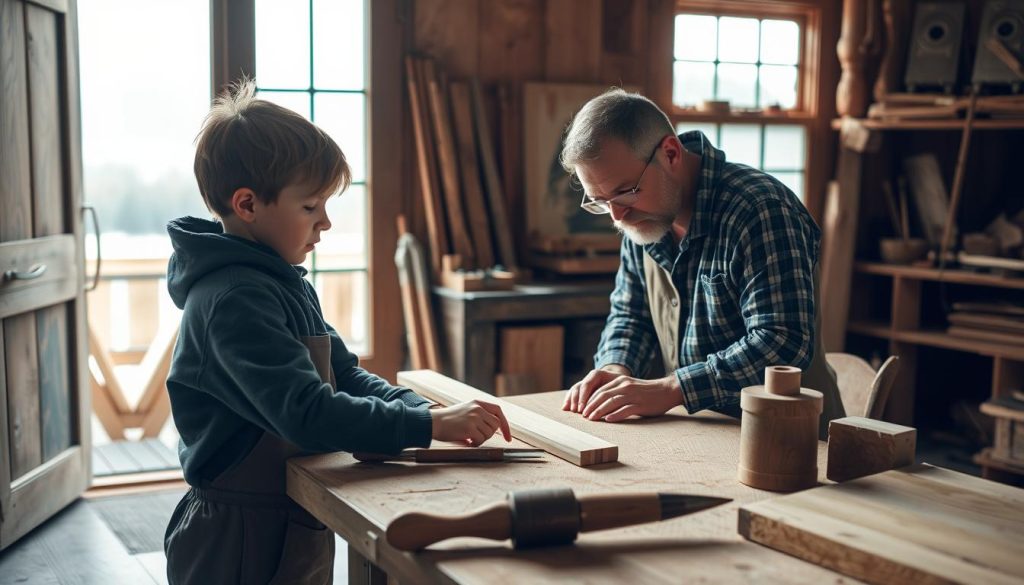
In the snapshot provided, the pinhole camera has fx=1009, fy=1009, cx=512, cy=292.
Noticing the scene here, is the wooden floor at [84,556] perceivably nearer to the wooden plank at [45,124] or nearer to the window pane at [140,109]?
the wooden plank at [45,124]

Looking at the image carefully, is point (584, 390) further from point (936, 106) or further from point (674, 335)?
point (936, 106)

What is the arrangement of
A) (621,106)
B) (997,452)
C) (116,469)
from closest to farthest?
(621,106) < (997,452) < (116,469)

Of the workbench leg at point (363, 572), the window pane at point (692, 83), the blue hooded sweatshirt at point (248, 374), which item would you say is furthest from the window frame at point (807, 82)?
the workbench leg at point (363, 572)

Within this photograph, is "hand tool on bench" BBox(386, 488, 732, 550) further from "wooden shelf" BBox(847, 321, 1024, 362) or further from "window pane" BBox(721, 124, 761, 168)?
"window pane" BBox(721, 124, 761, 168)

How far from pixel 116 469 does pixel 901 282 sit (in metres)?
3.80

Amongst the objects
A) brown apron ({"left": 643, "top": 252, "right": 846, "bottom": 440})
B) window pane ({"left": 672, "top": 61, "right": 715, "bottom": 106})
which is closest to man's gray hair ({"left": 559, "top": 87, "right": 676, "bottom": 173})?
brown apron ({"left": 643, "top": 252, "right": 846, "bottom": 440})

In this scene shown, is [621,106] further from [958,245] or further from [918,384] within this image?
[918,384]

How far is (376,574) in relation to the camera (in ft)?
4.96

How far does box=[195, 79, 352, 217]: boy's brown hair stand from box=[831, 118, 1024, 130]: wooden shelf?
3.81 m

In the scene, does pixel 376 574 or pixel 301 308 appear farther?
pixel 301 308

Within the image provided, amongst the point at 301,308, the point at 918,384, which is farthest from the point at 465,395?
the point at 918,384

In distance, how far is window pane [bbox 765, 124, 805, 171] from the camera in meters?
5.13

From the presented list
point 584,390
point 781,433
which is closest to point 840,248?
point 584,390

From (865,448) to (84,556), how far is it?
2.75 meters
